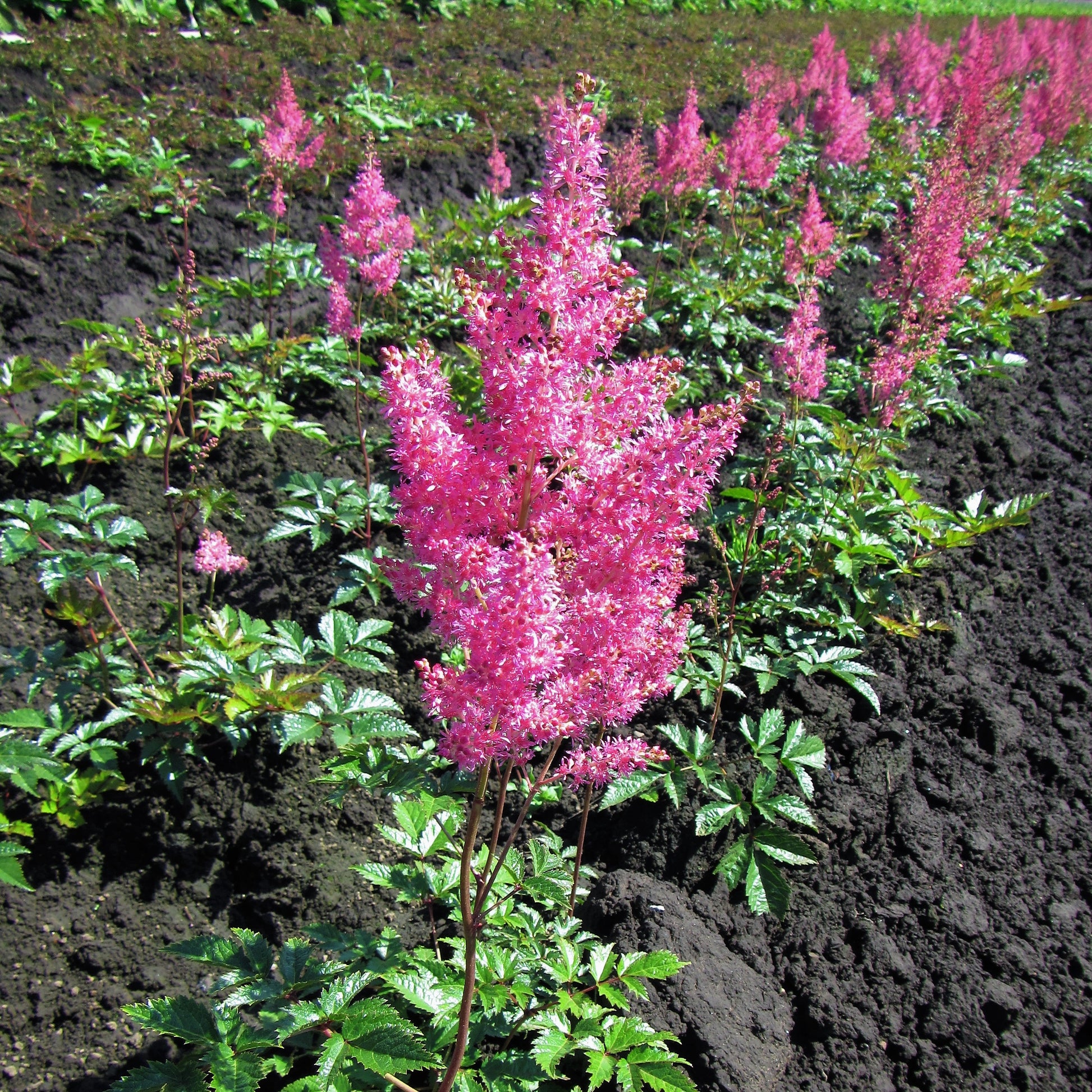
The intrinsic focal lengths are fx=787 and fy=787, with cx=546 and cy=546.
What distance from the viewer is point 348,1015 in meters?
1.99

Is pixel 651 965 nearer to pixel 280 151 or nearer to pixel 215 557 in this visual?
pixel 215 557

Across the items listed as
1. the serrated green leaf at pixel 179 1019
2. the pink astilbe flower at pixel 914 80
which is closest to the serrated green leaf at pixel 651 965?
the serrated green leaf at pixel 179 1019

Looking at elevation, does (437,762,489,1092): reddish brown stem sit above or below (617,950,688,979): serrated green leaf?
above

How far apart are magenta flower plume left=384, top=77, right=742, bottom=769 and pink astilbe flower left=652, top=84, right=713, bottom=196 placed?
489 cm

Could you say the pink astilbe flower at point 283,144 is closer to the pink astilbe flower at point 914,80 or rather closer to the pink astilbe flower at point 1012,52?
the pink astilbe flower at point 914,80

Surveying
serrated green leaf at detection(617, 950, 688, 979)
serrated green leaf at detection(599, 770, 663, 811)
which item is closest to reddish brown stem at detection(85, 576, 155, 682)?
serrated green leaf at detection(599, 770, 663, 811)

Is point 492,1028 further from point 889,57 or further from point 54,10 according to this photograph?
point 889,57

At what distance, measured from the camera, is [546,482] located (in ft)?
5.83

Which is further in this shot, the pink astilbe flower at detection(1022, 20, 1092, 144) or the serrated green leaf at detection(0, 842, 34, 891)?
the pink astilbe flower at detection(1022, 20, 1092, 144)

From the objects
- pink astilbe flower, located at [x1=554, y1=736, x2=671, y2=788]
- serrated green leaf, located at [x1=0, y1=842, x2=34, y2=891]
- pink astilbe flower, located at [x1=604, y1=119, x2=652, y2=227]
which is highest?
pink astilbe flower, located at [x1=604, y1=119, x2=652, y2=227]

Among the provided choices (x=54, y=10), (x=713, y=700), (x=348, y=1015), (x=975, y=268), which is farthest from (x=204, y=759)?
(x=54, y=10)

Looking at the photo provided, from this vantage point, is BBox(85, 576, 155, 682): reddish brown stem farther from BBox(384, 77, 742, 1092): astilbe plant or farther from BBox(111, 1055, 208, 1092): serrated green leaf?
BBox(384, 77, 742, 1092): astilbe plant

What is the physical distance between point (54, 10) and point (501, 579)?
12.1 meters

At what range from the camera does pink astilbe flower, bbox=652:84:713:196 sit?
20.0 feet
